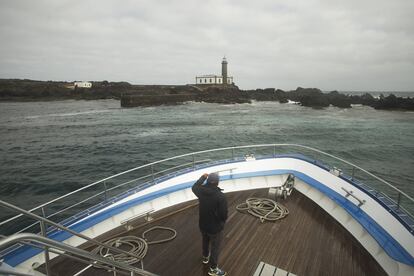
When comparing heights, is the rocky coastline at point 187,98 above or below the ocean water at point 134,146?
above

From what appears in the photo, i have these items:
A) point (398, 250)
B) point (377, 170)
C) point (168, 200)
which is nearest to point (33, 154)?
point (168, 200)

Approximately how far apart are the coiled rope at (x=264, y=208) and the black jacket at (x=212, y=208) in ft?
6.91

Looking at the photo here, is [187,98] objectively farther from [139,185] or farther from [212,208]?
[212,208]

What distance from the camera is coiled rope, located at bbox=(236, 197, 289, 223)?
5.47 m

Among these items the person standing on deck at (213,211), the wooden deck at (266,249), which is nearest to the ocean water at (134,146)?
the wooden deck at (266,249)

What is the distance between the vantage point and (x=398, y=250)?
150 inches

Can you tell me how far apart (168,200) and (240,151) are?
50.3 ft

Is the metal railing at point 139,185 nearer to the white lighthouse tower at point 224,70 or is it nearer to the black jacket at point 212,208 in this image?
the black jacket at point 212,208

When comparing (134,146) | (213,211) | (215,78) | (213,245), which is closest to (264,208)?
(213,245)

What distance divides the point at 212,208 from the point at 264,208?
9.01 feet

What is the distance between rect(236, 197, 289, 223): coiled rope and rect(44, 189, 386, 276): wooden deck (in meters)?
0.14

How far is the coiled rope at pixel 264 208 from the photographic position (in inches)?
215

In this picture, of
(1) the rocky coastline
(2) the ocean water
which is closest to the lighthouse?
(1) the rocky coastline

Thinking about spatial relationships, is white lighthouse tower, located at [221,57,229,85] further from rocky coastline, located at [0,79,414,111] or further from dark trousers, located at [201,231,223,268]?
dark trousers, located at [201,231,223,268]
